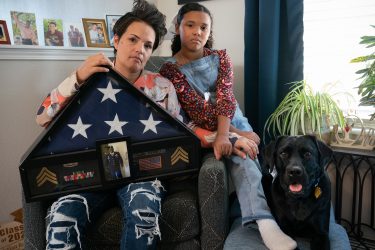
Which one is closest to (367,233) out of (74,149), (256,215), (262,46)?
(256,215)

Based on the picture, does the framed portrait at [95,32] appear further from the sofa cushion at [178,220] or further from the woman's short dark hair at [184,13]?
the sofa cushion at [178,220]

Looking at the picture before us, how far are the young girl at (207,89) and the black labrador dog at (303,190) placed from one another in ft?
0.52

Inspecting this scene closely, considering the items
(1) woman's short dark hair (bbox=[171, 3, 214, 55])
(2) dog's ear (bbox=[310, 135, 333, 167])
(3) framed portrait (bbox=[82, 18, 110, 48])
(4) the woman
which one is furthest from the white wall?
(2) dog's ear (bbox=[310, 135, 333, 167])

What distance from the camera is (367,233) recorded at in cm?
181

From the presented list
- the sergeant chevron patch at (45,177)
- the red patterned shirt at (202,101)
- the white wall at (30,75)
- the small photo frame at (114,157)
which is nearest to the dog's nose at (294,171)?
the red patterned shirt at (202,101)

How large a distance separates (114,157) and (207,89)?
66 cm

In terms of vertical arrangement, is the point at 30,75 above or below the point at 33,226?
above

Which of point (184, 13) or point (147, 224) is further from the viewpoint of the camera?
point (184, 13)

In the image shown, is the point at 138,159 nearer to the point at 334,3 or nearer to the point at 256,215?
the point at 256,215

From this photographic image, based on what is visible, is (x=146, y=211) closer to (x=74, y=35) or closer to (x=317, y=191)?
(x=317, y=191)

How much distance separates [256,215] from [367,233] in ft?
3.42

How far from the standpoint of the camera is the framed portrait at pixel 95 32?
211 cm

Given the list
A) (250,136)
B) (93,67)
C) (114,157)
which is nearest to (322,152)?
(250,136)

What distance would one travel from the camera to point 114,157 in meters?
1.23
